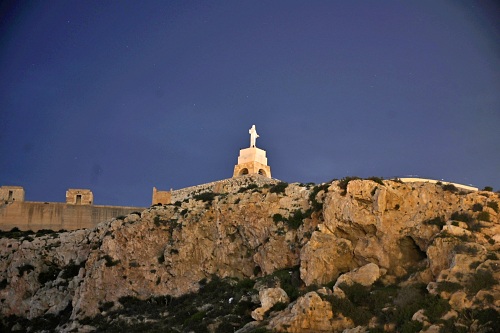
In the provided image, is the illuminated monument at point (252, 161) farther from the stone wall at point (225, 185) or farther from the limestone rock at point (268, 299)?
the limestone rock at point (268, 299)

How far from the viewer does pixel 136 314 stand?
43.2 m

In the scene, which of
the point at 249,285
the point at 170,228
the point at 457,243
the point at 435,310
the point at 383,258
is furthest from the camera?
the point at 170,228

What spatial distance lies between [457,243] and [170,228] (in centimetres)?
2111

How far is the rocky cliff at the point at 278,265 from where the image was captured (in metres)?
32.4

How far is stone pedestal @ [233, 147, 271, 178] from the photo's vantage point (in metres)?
57.7

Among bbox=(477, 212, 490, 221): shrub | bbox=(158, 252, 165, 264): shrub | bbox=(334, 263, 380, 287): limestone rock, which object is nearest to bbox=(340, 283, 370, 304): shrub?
bbox=(334, 263, 380, 287): limestone rock

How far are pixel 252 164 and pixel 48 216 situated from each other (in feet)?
66.7

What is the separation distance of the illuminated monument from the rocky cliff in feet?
29.8

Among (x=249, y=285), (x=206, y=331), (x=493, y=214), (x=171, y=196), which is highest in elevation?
(x=171, y=196)

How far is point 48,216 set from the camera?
211ft

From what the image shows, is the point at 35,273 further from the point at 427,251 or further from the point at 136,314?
the point at 427,251

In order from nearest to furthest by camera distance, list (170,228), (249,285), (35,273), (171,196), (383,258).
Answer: (383,258)
(249,285)
(170,228)
(35,273)
(171,196)

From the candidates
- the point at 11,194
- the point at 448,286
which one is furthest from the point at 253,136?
the point at 448,286

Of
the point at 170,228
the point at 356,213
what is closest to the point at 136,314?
the point at 170,228
